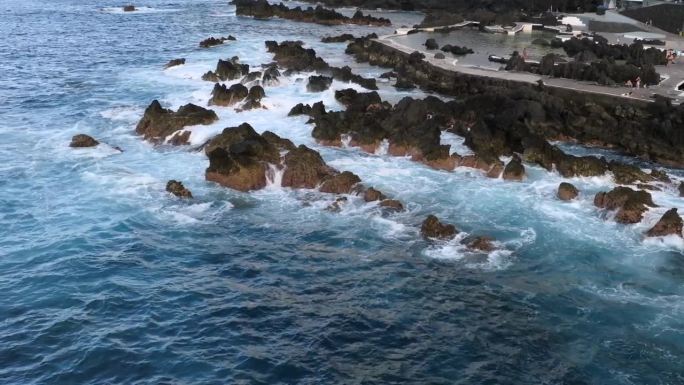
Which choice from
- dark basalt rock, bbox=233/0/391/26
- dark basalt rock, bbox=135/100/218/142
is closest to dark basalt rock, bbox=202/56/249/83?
dark basalt rock, bbox=135/100/218/142

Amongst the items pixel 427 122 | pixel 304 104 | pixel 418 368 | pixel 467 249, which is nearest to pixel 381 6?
pixel 304 104

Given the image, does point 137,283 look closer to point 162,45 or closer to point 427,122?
point 427,122

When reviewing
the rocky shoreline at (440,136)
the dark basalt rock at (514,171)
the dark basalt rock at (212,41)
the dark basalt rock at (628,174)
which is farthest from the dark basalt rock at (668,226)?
the dark basalt rock at (212,41)

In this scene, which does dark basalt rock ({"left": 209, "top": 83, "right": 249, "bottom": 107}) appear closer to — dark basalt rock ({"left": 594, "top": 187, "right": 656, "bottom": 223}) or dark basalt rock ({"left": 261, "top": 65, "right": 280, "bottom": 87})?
dark basalt rock ({"left": 261, "top": 65, "right": 280, "bottom": 87})

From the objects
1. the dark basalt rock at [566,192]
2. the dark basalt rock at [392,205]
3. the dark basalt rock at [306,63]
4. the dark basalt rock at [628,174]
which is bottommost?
the dark basalt rock at [392,205]

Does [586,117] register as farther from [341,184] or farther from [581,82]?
[341,184]

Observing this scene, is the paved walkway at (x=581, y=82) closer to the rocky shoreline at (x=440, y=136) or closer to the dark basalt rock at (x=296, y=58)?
the rocky shoreline at (x=440, y=136)
